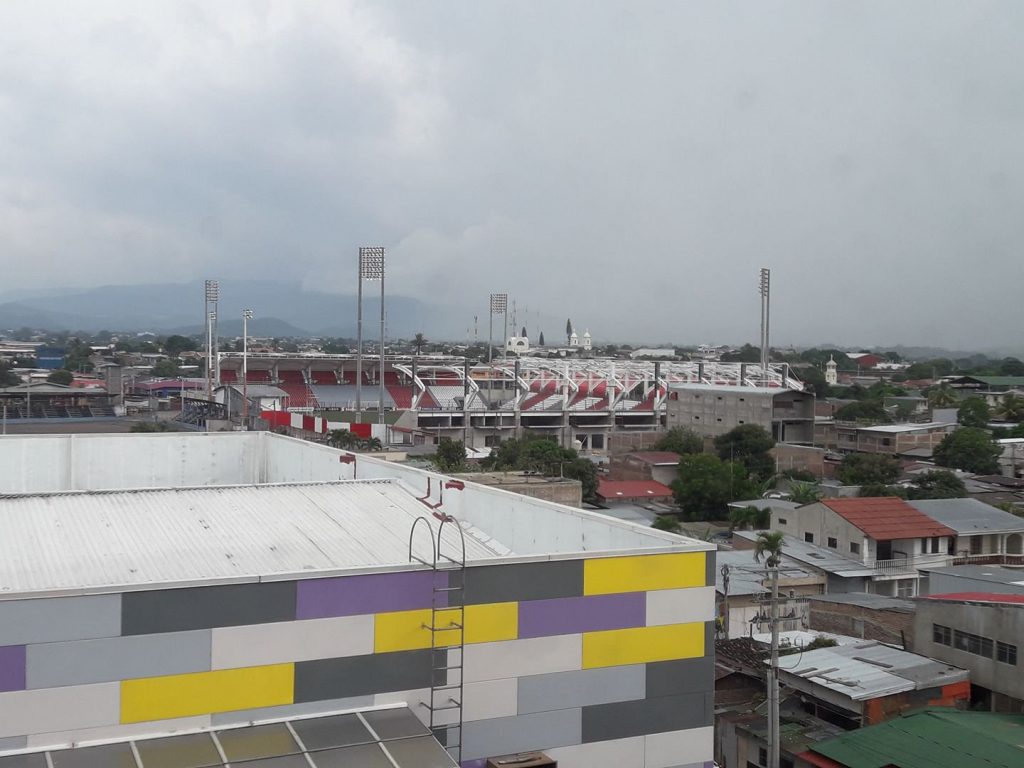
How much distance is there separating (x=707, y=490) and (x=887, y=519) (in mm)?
7819

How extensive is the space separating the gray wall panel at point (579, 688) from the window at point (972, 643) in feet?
22.7

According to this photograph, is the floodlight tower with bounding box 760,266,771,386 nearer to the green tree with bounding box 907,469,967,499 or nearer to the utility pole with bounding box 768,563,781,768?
the green tree with bounding box 907,469,967,499

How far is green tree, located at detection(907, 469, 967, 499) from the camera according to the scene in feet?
85.1

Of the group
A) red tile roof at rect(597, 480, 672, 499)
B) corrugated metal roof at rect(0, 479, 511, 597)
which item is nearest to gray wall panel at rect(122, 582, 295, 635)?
Result: corrugated metal roof at rect(0, 479, 511, 597)

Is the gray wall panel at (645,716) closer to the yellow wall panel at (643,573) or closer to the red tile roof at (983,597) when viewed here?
the yellow wall panel at (643,573)

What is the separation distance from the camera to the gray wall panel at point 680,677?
273 inches

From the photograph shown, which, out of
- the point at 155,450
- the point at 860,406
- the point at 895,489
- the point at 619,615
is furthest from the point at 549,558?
the point at 860,406

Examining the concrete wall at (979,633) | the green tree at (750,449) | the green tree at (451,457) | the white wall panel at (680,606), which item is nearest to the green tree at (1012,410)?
the green tree at (750,449)

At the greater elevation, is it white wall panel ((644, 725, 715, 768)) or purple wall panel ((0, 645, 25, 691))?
purple wall panel ((0, 645, 25, 691))

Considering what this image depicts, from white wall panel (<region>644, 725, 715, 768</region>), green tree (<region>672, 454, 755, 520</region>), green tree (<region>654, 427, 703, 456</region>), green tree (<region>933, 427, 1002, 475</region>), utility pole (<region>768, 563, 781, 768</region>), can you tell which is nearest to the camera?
white wall panel (<region>644, 725, 715, 768</region>)

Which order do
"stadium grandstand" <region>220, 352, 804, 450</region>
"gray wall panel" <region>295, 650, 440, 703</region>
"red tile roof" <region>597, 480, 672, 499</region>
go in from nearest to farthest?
1. "gray wall panel" <region>295, 650, 440, 703</region>
2. "red tile roof" <region>597, 480, 672, 499</region>
3. "stadium grandstand" <region>220, 352, 804, 450</region>

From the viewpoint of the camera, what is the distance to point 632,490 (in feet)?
97.9

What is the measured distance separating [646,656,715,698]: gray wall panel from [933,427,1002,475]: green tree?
2822 centimetres

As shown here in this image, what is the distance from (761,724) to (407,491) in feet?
15.9
